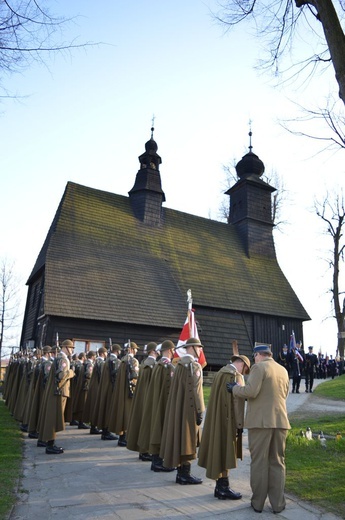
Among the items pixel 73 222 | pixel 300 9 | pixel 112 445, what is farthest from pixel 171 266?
pixel 300 9

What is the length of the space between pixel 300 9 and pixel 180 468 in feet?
27.1

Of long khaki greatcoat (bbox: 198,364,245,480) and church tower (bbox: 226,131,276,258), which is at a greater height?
church tower (bbox: 226,131,276,258)

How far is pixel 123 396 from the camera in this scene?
9.54 m

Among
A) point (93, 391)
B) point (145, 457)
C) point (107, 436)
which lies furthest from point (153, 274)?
point (145, 457)

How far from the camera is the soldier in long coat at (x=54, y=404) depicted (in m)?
8.28

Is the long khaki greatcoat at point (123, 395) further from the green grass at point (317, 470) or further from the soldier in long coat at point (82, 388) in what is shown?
the green grass at point (317, 470)

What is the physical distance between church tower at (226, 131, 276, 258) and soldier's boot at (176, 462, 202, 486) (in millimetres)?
23264

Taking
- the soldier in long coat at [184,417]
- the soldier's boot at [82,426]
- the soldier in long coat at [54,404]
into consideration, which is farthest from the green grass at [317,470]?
the soldier's boot at [82,426]

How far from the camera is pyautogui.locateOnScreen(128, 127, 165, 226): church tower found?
1014 inches

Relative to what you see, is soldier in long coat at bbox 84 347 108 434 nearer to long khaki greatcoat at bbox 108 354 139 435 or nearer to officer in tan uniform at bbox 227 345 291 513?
long khaki greatcoat at bbox 108 354 139 435

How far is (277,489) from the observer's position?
4.99 m

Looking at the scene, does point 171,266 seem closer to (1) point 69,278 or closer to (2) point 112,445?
(1) point 69,278

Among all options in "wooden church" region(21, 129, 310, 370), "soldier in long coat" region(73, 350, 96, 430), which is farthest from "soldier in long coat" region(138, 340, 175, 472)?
"wooden church" region(21, 129, 310, 370)

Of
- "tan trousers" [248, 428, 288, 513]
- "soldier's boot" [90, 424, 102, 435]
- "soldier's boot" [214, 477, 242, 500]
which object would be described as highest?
"tan trousers" [248, 428, 288, 513]
